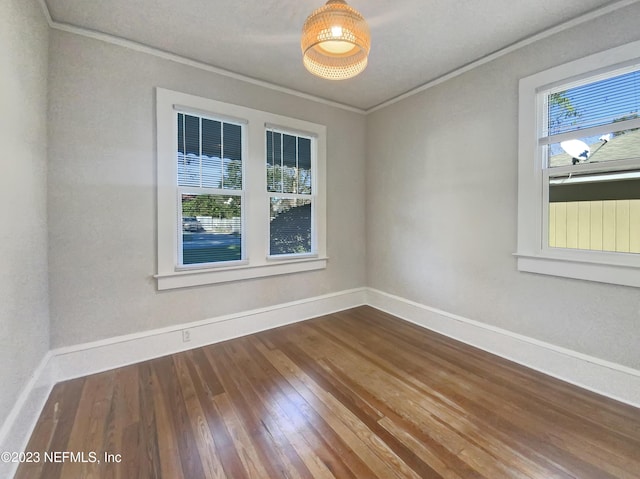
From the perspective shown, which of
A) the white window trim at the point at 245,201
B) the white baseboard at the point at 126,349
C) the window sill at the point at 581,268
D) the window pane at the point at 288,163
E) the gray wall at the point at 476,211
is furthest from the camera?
the window pane at the point at 288,163

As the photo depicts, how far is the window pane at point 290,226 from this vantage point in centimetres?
325

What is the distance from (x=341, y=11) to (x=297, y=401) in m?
2.35

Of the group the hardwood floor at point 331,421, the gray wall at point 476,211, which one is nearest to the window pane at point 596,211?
the gray wall at point 476,211

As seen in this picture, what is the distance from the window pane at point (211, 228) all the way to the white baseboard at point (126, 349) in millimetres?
652

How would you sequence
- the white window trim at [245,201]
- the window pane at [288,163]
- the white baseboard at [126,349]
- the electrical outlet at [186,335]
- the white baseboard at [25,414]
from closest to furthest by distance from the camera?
1. the white baseboard at [25,414]
2. the white baseboard at [126,349]
3. the white window trim at [245,201]
4. the electrical outlet at [186,335]
5. the window pane at [288,163]

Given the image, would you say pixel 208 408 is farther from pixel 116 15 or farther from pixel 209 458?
pixel 116 15

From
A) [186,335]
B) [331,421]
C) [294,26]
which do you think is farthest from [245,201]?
[331,421]

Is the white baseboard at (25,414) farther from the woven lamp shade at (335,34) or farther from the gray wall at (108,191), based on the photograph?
the woven lamp shade at (335,34)

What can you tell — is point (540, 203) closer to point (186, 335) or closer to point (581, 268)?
point (581, 268)

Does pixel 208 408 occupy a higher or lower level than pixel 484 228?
lower

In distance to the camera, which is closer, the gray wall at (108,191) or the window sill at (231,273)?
the gray wall at (108,191)

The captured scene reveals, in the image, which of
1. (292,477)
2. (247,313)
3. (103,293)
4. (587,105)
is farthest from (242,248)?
(587,105)

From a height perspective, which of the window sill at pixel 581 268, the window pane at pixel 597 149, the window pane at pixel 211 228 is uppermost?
the window pane at pixel 597 149

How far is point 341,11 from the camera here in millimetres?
1422
